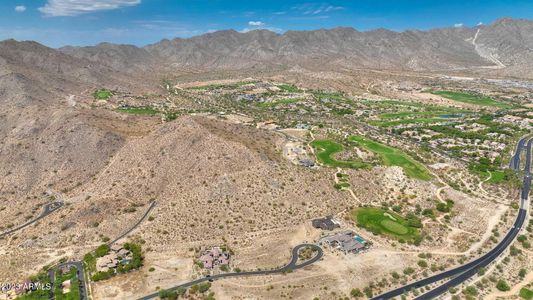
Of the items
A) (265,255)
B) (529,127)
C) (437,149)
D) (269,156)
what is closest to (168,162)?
(269,156)

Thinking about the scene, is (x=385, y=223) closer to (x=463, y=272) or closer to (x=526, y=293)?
(x=463, y=272)

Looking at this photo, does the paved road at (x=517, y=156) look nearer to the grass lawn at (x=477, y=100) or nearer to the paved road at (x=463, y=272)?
the paved road at (x=463, y=272)

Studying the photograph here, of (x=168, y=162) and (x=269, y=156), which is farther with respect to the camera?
(x=269, y=156)

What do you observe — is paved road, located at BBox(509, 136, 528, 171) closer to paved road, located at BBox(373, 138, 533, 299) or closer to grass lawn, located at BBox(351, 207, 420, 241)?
paved road, located at BBox(373, 138, 533, 299)

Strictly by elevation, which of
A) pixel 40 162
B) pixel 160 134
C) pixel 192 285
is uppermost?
pixel 160 134

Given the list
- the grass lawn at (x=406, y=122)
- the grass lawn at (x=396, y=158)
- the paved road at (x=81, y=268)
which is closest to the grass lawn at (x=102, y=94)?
the grass lawn at (x=396, y=158)

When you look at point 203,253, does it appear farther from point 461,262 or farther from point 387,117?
point 387,117
